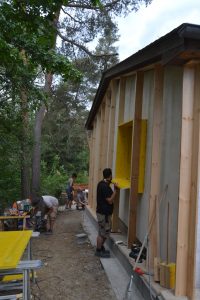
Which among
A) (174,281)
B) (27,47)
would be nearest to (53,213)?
(27,47)

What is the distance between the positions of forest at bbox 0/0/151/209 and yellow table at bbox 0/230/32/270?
227 cm

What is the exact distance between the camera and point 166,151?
5.68 metres

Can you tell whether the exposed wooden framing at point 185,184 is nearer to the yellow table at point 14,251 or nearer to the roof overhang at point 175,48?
the roof overhang at point 175,48

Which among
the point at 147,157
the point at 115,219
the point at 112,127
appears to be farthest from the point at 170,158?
the point at 112,127

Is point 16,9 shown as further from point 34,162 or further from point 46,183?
point 46,183

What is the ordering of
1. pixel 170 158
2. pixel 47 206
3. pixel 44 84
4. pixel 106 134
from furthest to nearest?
pixel 44 84, pixel 106 134, pixel 47 206, pixel 170 158

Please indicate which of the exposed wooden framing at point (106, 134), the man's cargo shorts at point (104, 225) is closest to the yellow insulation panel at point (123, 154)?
the man's cargo shorts at point (104, 225)

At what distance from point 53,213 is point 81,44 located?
10.4 m

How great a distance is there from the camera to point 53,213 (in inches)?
403

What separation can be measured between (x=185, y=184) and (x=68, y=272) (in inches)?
125

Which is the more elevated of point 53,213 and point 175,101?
point 175,101

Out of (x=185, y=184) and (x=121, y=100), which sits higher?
(x=121, y=100)

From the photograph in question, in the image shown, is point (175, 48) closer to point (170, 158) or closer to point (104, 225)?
point (170, 158)

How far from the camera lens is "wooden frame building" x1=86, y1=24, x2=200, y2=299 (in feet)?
14.6
